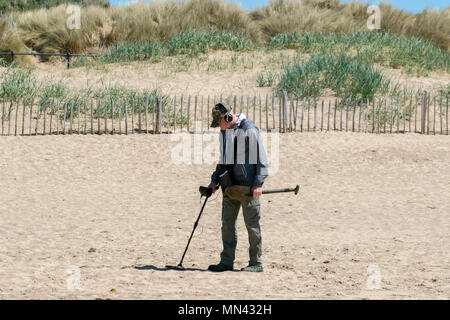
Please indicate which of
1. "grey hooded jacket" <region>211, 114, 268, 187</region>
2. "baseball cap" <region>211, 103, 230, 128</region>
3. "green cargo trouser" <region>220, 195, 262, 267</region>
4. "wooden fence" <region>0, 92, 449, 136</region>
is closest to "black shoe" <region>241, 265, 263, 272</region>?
"green cargo trouser" <region>220, 195, 262, 267</region>

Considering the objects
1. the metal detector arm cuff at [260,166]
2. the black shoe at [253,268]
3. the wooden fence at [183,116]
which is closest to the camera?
the metal detector arm cuff at [260,166]

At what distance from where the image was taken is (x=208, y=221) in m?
9.57

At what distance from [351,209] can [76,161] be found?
18.0ft

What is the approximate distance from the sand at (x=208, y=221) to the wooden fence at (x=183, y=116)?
52cm

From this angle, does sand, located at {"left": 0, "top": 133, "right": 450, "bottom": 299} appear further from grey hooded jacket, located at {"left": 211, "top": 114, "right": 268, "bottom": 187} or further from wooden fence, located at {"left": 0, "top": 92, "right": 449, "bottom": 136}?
grey hooded jacket, located at {"left": 211, "top": 114, "right": 268, "bottom": 187}

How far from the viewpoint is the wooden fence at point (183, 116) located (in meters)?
15.2

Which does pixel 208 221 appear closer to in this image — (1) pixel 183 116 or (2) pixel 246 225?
(2) pixel 246 225

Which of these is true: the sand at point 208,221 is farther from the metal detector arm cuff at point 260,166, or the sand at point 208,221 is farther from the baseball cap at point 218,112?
the baseball cap at point 218,112

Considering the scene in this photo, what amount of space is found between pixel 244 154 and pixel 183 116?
9.36 m

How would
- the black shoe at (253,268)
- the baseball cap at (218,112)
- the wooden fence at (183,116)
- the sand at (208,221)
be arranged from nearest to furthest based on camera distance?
the sand at (208,221) < the baseball cap at (218,112) < the black shoe at (253,268) < the wooden fence at (183,116)

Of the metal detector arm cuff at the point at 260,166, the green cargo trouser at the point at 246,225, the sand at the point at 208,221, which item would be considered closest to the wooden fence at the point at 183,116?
the sand at the point at 208,221

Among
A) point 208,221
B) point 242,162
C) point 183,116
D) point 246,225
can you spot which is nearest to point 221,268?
point 246,225

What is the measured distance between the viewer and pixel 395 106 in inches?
676
